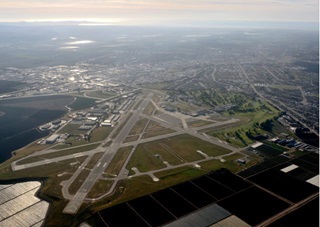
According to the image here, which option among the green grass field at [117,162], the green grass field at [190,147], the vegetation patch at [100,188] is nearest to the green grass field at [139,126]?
the green grass field at [190,147]

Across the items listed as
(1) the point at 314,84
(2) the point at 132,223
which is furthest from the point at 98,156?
(1) the point at 314,84

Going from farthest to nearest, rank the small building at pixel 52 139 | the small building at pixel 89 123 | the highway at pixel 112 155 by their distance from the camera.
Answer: the small building at pixel 89 123
the small building at pixel 52 139
the highway at pixel 112 155

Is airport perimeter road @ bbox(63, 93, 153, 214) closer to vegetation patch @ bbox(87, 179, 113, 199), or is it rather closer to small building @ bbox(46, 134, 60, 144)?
vegetation patch @ bbox(87, 179, 113, 199)

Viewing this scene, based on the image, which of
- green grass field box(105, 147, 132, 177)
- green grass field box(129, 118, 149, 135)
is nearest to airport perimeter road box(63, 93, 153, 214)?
green grass field box(105, 147, 132, 177)

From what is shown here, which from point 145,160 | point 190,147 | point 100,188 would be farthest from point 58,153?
point 190,147

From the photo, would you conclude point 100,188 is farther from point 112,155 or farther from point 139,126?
point 139,126

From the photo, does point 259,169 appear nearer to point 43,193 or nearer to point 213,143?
point 213,143

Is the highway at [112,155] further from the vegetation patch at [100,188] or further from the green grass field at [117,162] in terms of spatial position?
the green grass field at [117,162]

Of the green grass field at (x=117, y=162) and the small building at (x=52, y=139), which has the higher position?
the small building at (x=52, y=139)
